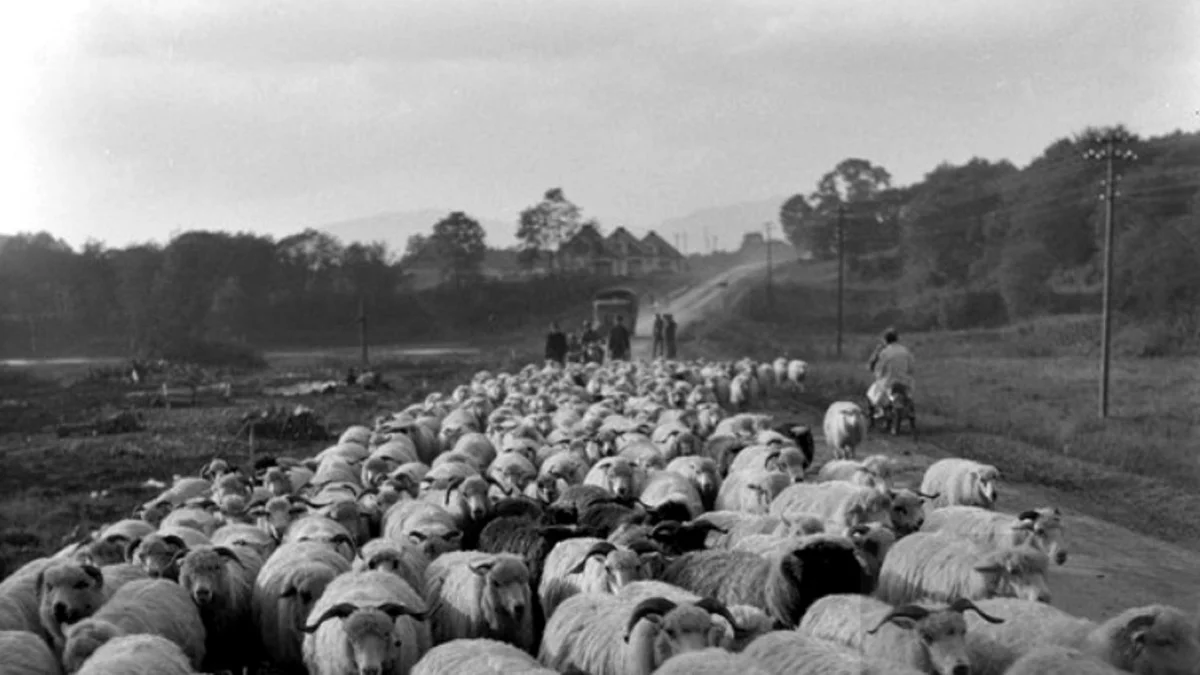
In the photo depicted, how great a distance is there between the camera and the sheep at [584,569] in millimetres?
8641

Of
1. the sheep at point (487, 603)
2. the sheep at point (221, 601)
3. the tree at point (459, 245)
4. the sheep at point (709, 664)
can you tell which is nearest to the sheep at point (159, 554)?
the sheep at point (221, 601)

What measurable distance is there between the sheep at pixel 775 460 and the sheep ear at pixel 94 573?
7.87 meters

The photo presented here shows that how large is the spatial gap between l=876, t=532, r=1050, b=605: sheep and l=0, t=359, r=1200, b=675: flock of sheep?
0.06ft

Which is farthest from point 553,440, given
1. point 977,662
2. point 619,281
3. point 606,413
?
point 619,281

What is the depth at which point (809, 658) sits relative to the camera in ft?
21.8

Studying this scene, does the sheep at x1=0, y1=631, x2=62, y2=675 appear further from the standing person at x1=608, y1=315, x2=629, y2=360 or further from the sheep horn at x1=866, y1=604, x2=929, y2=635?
the standing person at x1=608, y1=315, x2=629, y2=360

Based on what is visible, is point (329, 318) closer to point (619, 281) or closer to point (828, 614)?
point (619, 281)

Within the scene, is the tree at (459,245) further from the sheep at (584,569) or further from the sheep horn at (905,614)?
the sheep horn at (905,614)

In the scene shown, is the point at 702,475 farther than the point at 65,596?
Yes

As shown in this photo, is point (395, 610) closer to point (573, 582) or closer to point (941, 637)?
point (573, 582)

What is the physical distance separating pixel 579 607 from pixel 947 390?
29.1 metres

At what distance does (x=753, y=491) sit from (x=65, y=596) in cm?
756

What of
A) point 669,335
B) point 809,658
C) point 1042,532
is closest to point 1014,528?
point 1042,532

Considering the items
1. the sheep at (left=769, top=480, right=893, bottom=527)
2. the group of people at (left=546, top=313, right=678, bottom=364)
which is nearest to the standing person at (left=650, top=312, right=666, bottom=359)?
the group of people at (left=546, top=313, right=678, bottom=364)
